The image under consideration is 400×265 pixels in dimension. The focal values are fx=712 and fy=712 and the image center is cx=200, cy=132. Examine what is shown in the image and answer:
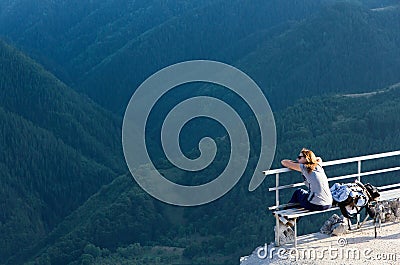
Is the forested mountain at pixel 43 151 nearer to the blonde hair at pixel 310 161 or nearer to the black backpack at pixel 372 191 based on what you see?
the black backpack at pixel 372 191

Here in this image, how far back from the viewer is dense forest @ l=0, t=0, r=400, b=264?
7575 centimetres

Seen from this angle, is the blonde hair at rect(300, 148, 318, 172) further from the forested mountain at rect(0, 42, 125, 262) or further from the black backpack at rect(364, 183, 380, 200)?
the forested mountain at rect(0, 42, 125, 262)

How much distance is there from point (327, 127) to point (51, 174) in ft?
180

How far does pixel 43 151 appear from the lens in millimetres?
124688

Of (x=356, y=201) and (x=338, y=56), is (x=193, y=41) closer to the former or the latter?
(x=338, y=56)

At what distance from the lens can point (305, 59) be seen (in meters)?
134

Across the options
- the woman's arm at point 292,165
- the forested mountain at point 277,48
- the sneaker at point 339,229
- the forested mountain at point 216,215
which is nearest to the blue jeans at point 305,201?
the woman's arm at point 292,165

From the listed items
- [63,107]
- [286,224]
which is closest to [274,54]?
[63,107]

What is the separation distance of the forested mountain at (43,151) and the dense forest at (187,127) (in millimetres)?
259

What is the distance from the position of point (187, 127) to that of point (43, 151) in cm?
2597

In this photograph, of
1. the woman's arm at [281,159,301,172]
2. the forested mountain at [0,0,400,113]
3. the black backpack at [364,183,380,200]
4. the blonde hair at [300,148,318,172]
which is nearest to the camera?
the blonde hair at [300,148,318,172]

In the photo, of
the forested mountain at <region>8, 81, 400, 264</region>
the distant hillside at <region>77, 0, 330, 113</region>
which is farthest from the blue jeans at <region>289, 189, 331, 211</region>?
the distant hillside at <region>77, 0, 330, 113</region>

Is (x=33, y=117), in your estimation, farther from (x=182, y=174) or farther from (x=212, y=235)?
(x=212, y=235)

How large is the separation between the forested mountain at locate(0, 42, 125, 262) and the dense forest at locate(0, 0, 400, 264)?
0.26m
